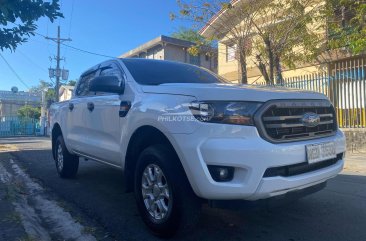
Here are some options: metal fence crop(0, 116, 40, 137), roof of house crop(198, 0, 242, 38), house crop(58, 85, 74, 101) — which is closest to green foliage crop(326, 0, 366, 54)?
roof of house crop(198, 0, 242, 38)

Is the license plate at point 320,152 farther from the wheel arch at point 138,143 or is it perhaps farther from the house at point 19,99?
the house at point 19,99

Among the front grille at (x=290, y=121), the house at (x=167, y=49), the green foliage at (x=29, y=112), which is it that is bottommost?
the front grille at (x=290, y=121)

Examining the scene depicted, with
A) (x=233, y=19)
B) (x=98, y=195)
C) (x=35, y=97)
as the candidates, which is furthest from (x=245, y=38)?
(x=35, y=97)

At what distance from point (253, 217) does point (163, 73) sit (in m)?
2.03

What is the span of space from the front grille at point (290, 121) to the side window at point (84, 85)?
330 cm

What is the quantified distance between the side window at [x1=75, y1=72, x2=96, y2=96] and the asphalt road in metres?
1.52

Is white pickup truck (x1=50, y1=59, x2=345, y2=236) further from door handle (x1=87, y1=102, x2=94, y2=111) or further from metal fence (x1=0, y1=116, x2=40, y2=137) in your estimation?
metal fence (x1=0, y1=116, x2=40, y2=137)

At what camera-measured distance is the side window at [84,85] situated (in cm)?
541

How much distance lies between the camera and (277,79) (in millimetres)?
11500

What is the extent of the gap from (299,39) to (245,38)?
1788mm

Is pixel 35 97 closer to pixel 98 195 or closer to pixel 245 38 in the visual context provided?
pixel 245 38

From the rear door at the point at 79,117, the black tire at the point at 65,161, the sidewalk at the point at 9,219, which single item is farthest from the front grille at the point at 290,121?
the black tire at the point at 65,161

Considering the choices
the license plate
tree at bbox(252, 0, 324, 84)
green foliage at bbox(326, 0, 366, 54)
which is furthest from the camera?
tree at bbox(252, 0, 324, 84)

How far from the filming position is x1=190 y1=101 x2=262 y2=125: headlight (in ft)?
9.06
